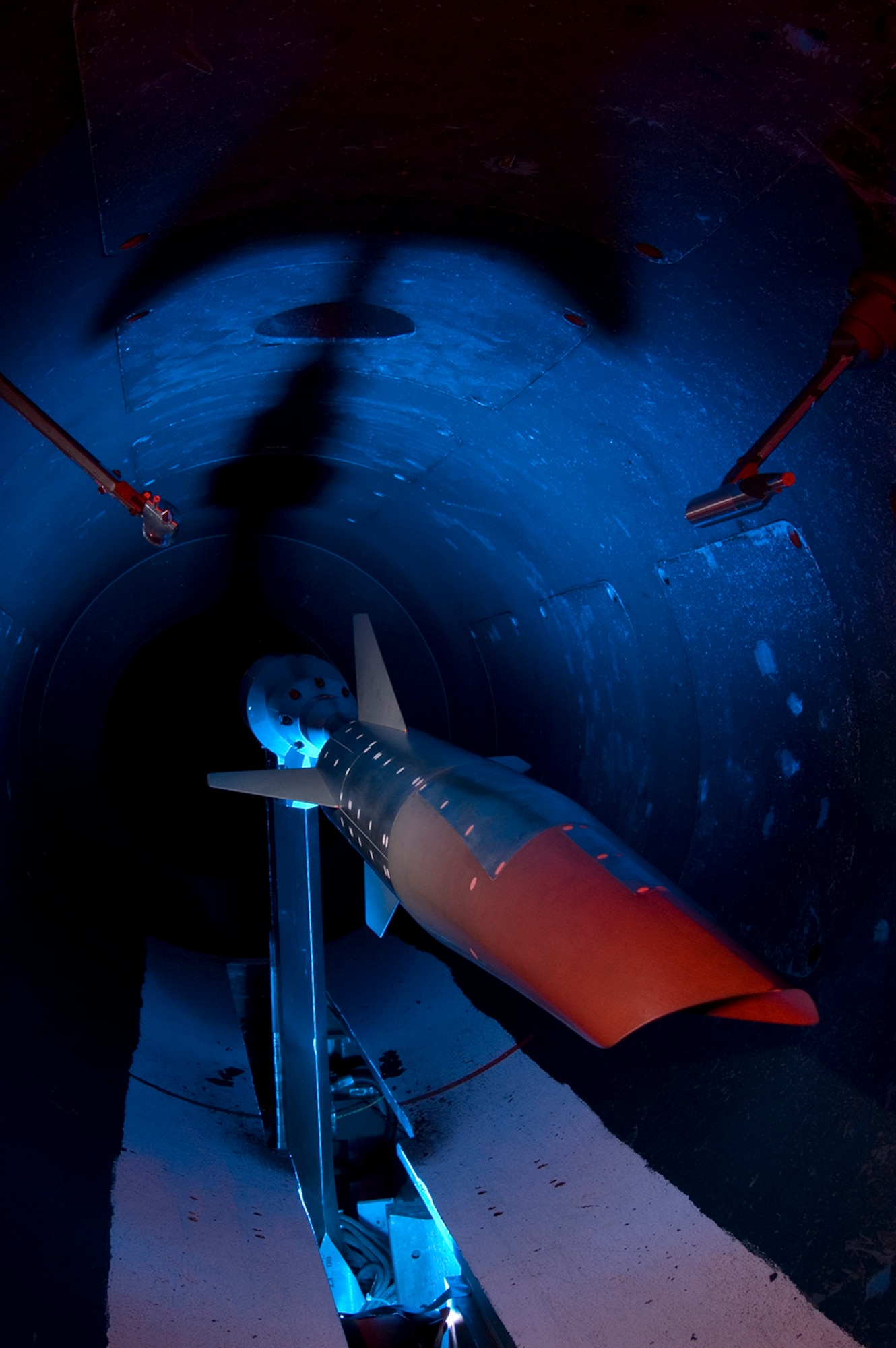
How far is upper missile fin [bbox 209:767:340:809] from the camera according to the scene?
4906 millimetres

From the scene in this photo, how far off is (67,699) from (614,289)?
6.30m

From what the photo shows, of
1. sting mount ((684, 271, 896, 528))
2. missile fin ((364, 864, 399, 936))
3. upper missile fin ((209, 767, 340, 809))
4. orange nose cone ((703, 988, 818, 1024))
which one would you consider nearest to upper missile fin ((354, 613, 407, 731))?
upper missile fin ((209, 767, 340, 809))

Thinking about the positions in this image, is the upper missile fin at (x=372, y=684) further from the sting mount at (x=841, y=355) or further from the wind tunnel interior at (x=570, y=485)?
the sting mount at (x=841, y=355)

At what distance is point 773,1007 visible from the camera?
229 cm

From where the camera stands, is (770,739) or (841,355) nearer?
(841,355)

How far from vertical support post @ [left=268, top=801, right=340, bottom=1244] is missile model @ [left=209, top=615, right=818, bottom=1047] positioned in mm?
1437

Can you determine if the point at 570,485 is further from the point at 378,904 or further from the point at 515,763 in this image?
the point at 378,904

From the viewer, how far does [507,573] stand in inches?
258

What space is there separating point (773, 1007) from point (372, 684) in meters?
2.84

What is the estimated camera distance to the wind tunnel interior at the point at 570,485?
2887 mm

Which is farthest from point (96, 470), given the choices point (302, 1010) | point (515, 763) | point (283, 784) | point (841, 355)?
point (302, 1010)

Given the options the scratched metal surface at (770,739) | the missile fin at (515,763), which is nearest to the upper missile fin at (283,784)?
the missile fin at (515,763)

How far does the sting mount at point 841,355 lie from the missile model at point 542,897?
1.20m

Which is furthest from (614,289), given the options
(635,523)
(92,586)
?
(92,586)
